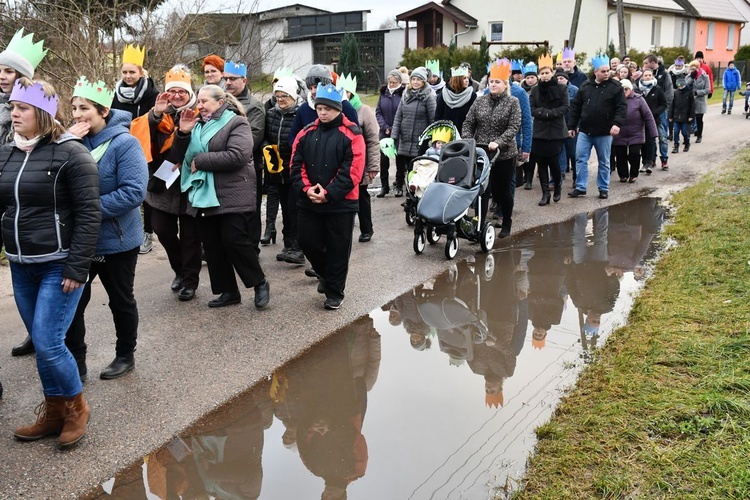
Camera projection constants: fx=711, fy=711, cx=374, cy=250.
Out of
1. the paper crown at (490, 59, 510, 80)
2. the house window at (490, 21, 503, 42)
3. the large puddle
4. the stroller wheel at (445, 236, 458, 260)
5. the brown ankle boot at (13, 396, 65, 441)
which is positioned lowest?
the large puddle

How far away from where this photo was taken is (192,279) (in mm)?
6773

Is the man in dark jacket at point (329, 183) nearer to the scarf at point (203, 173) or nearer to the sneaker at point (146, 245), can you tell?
the scarf at point (203, 173)

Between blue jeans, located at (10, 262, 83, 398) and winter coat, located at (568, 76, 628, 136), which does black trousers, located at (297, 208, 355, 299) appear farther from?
winter coat, located at (568, 76, 628, 136)

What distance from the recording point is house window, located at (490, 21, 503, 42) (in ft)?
127

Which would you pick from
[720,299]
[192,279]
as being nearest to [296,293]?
[192,279]

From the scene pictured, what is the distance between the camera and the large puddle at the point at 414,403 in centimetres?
382

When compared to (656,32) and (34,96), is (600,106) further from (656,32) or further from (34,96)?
(656,32)

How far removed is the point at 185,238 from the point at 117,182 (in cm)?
203

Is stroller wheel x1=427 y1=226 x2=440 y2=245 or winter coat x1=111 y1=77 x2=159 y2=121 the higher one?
winter coat x1=111 y1=77 x2=159 y2=121

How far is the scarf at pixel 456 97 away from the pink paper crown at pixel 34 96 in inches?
275

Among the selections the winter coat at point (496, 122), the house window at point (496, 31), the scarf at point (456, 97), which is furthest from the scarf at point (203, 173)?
the house window at point (496, 31)

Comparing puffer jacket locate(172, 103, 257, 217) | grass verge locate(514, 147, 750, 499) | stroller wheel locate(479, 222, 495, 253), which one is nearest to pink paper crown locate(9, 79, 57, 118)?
puffer jacket locate(172, 103, 257, 217)

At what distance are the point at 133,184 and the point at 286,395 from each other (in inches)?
68.4

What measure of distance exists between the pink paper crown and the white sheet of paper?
2293 millimetres
